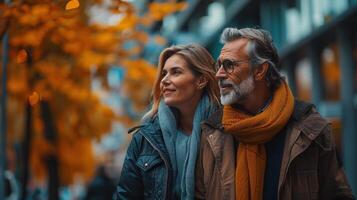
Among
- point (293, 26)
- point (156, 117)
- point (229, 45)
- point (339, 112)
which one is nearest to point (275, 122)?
point (229, 45)

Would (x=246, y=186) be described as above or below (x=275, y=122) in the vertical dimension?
below

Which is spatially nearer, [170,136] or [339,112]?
[170,136]

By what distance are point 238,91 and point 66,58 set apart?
7.59m

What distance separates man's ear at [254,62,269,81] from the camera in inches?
159

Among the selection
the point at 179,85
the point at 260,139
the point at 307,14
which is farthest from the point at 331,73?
the point at 260,139

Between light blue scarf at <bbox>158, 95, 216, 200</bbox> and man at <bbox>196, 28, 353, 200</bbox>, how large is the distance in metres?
0.05

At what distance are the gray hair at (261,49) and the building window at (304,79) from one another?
11.2 meters

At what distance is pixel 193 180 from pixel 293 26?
1263 cm

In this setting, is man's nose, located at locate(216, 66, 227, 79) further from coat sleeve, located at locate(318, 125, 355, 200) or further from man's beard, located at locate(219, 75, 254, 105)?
coat sleeve, located at locate(318, 125, 355, 200)

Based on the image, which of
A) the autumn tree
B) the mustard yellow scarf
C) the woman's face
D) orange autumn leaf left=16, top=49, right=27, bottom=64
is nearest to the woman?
the woman's face

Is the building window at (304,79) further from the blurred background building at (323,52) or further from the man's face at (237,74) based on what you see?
the man's face at (237,74)

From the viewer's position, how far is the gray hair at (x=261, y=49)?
13.2ft

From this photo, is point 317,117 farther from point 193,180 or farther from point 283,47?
point 283,47

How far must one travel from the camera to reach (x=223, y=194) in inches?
151
